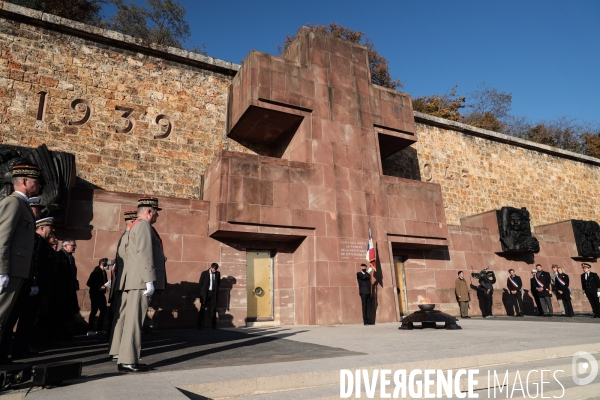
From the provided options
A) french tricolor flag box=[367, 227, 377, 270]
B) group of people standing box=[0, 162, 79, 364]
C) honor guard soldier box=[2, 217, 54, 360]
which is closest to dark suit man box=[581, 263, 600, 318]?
french tricolor flag box=[367, 227, 377, 270]

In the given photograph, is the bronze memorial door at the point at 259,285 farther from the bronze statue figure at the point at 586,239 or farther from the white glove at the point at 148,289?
the bronze statue figure at the point at 586,239

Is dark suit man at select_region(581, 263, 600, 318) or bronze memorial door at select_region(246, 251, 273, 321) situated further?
dark suit man at select_region(581, 263, 600, 318)

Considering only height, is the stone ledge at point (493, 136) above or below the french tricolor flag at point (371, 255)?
above

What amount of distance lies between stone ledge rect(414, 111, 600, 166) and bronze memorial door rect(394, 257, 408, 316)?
7203mm

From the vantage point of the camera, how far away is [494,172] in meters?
19.8

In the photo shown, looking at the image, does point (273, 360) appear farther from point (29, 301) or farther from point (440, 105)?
point (440, 105)

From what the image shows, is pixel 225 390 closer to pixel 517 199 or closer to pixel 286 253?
pixel 286 253

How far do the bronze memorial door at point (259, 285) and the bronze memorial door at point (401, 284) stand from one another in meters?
4.74

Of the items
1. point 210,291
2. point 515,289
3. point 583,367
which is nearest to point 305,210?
point 210,291

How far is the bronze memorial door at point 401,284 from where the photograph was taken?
1370 centimetres

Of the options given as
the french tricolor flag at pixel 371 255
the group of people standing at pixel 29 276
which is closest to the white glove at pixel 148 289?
the group of people standing at pixel 29 276

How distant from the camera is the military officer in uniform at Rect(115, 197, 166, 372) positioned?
13.8ft

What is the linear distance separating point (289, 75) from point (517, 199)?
1424 cm

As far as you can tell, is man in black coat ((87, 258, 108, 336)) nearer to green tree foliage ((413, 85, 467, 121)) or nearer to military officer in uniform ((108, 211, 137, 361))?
military officer in uniform ((108, 211, 137, 361))
